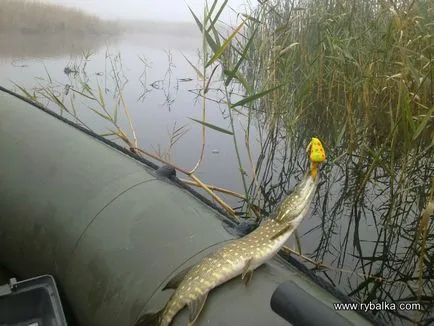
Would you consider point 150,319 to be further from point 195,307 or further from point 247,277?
point 247,277

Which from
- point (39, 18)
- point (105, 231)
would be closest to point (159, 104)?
point (105, 231)

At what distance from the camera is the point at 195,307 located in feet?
3.27

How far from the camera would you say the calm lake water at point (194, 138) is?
2.40m

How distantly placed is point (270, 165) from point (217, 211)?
189cm

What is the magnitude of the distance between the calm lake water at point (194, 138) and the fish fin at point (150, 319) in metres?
1.23

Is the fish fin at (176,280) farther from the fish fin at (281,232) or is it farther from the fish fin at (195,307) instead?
the fish fin at (281,232)

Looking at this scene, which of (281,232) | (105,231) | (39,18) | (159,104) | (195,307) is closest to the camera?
(195,307)

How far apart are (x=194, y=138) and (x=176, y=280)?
3.16 m

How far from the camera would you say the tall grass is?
36.2ft

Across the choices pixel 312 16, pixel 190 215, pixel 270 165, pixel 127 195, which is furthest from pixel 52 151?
pixel 312 16

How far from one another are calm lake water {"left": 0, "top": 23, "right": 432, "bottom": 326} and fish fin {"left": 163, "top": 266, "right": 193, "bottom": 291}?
3.89ft

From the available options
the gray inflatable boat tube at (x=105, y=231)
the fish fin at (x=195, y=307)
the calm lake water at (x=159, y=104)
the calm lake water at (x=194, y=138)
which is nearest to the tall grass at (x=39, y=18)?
the calm lake water at (x=194, y=138)

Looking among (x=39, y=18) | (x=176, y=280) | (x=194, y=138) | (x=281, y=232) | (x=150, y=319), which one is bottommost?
(x=194, y=138)

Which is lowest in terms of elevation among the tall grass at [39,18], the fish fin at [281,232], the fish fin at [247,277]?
the fish fin at [247,277]
